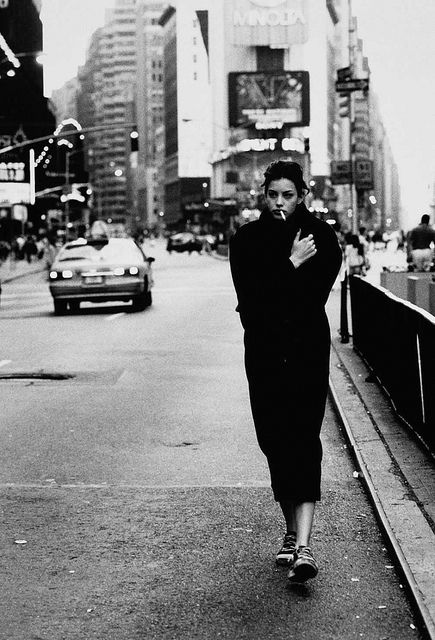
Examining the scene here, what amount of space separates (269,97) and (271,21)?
948 centimetres

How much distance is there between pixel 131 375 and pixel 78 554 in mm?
8719

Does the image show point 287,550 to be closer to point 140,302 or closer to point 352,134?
point 140,302

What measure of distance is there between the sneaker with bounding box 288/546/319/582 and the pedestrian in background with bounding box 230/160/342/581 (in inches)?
2.5

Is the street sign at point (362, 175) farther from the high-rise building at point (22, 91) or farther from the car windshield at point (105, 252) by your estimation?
the high-rise building at point (22, 91)

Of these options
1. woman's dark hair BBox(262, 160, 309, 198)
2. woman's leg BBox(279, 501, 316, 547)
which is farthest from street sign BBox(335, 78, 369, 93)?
woman's leg BBox(279, 501, 316, 547)

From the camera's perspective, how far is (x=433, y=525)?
6844 mm

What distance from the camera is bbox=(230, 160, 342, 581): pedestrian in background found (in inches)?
236

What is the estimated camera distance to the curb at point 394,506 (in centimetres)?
566

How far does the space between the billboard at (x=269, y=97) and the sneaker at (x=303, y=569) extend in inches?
6443

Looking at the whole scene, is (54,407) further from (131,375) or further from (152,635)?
(152,635)

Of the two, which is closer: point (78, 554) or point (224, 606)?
point (224, 606)

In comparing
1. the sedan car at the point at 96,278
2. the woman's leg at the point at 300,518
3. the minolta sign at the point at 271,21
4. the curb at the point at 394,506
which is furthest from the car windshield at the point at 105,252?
the minolta sign at the point at 271,21

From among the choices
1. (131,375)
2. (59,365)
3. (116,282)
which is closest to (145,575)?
(131,375)

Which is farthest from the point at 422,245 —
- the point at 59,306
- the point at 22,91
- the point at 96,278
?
the point at 22,91
